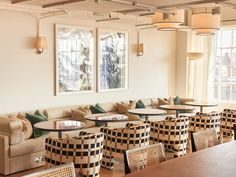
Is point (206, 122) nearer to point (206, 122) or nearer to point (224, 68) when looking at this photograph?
point (206, 122)

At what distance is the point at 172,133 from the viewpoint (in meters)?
5.62

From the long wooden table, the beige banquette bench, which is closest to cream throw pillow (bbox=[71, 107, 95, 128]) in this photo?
the beige banquette bench

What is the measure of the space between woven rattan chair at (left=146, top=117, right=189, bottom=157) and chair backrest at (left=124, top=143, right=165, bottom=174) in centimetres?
266

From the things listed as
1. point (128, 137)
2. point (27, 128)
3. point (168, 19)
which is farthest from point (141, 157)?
point (27, 128)

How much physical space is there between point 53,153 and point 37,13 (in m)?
3.25

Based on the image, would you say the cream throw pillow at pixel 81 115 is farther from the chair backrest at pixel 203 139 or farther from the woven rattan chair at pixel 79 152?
the chair backrest at pixel 203 139

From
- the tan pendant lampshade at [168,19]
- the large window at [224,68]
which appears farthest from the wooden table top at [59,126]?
the large window at [224,68]

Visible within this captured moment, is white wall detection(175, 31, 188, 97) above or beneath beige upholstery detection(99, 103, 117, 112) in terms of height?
above

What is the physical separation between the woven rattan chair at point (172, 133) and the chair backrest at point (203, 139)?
73.8 inches

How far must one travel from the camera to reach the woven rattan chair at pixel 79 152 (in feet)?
14.6

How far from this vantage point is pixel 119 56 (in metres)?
8.80

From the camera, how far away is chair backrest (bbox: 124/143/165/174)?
8.76 ft

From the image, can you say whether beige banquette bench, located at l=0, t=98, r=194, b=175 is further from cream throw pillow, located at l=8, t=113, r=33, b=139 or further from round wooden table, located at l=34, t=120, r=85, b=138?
round wooden table, located at l=34, t=120, r=85, b=138

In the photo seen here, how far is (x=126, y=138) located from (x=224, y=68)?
5.84 meters
